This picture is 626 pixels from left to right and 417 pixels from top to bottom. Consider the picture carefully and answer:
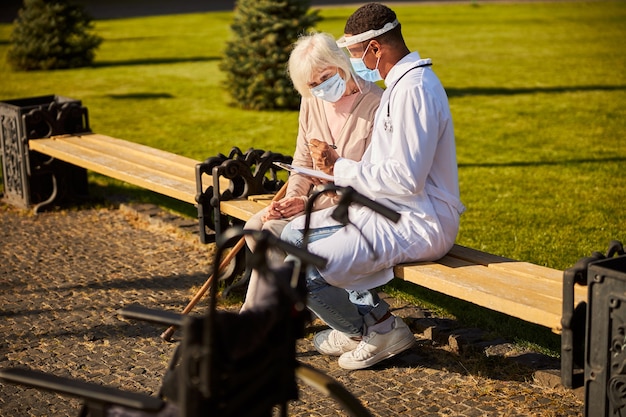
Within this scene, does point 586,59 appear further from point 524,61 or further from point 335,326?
point 335,326

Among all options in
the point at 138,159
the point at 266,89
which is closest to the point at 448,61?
the point at 266,89

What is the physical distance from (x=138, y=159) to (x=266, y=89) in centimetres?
616

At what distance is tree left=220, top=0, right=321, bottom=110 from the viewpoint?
13547 mm

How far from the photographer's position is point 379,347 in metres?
5.02

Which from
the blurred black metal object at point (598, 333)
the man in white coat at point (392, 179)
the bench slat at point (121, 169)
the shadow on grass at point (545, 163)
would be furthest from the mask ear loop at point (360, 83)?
the shadow on grass at point (545, 163)

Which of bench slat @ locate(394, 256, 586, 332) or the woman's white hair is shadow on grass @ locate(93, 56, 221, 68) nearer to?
the woman's white hair

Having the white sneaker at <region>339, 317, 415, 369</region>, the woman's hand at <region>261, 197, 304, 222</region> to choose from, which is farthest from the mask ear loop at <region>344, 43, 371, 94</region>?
the white sneaker at <region>339, 317, 415, 369</region>

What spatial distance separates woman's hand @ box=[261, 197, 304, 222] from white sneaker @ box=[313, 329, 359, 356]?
720 mm

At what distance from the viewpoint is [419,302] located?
20.0 feet

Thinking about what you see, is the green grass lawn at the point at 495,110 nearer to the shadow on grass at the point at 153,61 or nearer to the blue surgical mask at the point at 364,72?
the shadow on grass at the point at 153,61

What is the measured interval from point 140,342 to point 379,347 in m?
1.49

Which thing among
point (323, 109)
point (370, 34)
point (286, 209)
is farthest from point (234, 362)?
point (323, 109)

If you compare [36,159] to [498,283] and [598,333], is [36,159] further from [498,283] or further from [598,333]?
[598,333]

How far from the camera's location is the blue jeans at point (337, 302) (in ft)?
16.0
